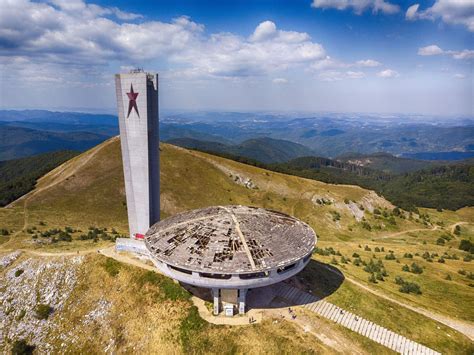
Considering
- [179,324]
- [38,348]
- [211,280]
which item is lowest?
[38,348]

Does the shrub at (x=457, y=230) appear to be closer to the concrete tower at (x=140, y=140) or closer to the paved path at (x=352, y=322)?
the paved path at (x=352, y=322)

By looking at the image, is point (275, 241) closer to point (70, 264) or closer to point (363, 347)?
point (363, 347)

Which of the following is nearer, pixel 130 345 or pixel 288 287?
pixel 130 345

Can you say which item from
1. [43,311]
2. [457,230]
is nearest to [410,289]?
[43,311]

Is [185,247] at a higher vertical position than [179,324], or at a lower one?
higher

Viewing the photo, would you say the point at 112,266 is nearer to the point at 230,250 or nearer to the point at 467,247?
the point at 230,250

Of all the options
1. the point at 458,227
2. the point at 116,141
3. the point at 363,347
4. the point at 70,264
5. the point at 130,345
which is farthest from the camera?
the point at 116,141

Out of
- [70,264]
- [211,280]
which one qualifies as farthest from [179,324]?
[70,264]

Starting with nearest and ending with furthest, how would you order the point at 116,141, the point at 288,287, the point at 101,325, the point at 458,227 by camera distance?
the point at 101,325
the point at 288,287
the point at 458,227
the point at 116,141

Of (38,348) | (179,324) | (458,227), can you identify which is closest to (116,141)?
(38,348)
